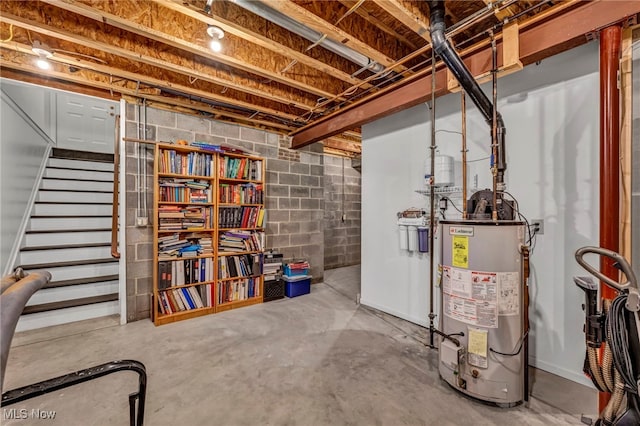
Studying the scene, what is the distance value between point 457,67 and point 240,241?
302 centimetres

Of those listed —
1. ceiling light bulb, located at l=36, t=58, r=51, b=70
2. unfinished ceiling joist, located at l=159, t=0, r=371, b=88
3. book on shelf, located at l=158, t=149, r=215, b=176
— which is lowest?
book on shelf, located at l=158, t=149, r=215, b=176

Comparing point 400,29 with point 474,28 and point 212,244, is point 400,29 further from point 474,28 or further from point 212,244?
point 212,244

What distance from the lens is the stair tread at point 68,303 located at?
9.61 feet

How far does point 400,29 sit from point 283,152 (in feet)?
8.45

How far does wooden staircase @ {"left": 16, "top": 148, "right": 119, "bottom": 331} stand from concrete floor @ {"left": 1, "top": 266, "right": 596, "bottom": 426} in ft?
1.18

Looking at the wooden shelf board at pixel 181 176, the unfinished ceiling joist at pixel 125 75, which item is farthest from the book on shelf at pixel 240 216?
the unfinished ceiling joist at pixel 125 75

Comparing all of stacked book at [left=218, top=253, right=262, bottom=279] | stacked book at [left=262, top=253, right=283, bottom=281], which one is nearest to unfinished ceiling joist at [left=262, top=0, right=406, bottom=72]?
stacked book at [left=218, top=253, right=262, bottom=279]

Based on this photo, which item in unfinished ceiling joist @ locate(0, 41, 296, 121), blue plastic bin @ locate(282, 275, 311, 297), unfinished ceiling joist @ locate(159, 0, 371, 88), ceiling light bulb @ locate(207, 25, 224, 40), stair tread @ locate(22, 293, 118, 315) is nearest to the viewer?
unfinished ceiling joist @ locate(159, 0, 371, 88)

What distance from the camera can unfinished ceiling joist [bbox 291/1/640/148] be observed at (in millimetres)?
1573

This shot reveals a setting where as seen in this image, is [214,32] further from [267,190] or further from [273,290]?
[273,290]

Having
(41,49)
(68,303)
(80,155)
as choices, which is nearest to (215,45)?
(41,49)

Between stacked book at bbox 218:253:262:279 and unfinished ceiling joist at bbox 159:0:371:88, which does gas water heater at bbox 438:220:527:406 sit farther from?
stacked book at bbox 218:253:262:279

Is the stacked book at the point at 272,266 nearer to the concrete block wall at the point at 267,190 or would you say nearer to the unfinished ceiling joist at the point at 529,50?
the concrete block wall at the point at 267,190

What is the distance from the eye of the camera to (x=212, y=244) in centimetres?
347
